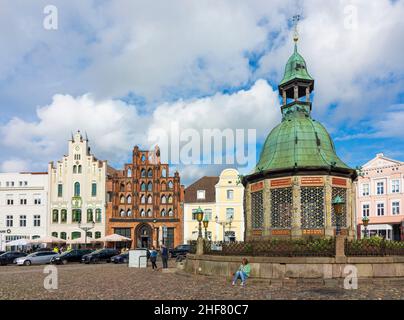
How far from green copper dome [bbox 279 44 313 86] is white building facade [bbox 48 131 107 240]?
40.7m

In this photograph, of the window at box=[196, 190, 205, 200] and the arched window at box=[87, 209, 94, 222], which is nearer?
the arched window at box=[87, 209, 94, 222]

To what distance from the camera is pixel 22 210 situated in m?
65.4

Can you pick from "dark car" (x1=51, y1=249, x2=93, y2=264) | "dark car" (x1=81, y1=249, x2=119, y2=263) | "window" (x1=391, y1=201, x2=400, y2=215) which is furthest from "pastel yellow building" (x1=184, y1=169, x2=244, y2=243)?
"dark car" (x1=51, y1=249, x2=93, y2=264)

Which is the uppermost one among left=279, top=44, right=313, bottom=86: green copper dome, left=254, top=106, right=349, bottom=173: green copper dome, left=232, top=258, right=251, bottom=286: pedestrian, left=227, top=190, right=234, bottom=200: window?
left=279, top=44, right=313, bottom=86: green copper dome

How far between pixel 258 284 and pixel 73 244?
50300 mm

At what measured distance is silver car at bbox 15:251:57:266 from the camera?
39656mm

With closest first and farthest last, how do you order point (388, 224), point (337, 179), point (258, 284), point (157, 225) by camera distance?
1. point (258, 284)
2. point (337, 179)
3. point (388, 224)
4. point (157, 225)

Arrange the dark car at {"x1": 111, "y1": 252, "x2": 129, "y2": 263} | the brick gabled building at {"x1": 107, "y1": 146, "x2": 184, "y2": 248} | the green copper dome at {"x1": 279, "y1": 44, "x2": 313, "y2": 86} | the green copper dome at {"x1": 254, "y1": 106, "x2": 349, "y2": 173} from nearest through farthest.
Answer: the green copper dome at {"x1": 254, "y1": 106, "x2": 349, "y2": 173} → the green copper dome at {"x1": 279, "y1": 44, "x2": 313, "y2": 86} → the dark car at {"x1": 111, "y1": 252, "x2": 129, "y2": 263} → the brick gabled building at {"x1": 107, "y1": 146, "x2": 184, "y2": 248}

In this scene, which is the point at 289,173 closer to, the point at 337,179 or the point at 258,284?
the point at 337,179

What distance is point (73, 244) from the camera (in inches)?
2527

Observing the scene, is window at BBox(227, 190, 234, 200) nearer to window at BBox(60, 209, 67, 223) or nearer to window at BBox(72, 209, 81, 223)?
window at BBox(72, 209, 81, 223)

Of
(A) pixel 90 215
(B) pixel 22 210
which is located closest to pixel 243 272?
(A) pixel 90 215
